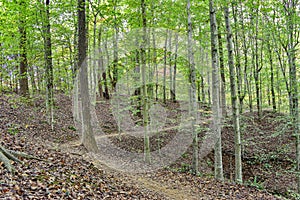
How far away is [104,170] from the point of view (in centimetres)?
773

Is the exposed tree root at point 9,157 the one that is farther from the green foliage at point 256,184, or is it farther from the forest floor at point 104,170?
the green foliage at point 256,184

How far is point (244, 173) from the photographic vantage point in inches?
487

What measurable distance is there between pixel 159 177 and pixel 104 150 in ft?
11.6

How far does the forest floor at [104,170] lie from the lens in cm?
A: 475

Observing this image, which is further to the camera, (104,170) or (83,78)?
(83,78)

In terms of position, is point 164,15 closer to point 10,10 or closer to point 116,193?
point 10,10

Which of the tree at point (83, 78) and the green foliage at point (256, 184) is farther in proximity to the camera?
the tree at point (83, 78)

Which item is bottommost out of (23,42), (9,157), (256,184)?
(256,184)

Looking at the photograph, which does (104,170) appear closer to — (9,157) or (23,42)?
(9,157)

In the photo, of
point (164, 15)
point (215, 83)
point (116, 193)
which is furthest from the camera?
point (164, 15)

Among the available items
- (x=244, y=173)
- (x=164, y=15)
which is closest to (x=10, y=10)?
(x=164, y=15)

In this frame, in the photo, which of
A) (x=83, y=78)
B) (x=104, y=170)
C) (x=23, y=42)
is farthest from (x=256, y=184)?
(x=23, y=42)

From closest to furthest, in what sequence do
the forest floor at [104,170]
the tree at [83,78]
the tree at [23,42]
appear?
the forest floor at [104,170] < the tree at [83,78] < the tree at [23,42]

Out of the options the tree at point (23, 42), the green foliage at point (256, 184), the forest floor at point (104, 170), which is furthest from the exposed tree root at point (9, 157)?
the green foliage at point (256, 184)
